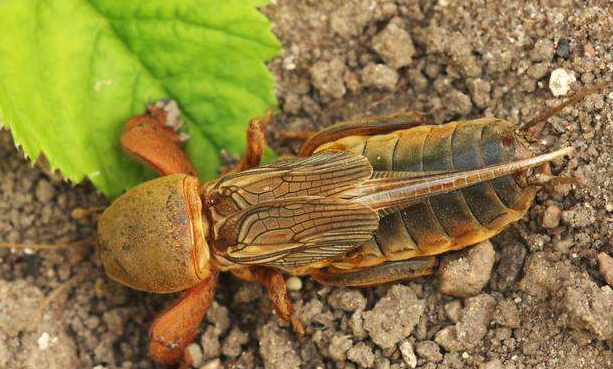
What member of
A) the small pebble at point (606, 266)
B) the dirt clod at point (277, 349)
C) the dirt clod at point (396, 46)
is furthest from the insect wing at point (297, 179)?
the small pebble at point (606, 266)

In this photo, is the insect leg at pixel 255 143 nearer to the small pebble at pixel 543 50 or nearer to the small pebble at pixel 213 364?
the small pebble at pixel 213 364

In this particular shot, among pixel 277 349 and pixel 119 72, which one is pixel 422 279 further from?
pixel 119 72

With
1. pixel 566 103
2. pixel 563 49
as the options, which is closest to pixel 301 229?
pixel 566 103

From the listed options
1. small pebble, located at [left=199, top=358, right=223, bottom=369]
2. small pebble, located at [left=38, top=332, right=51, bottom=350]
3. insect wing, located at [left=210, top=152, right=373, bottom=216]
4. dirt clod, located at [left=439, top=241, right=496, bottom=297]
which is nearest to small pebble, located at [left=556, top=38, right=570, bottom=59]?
dirt clod, located at [left=439, top=241, right=496, bottom=297]

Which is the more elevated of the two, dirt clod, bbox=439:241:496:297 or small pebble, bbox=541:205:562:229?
small pebble, bbox=541:205:562:229

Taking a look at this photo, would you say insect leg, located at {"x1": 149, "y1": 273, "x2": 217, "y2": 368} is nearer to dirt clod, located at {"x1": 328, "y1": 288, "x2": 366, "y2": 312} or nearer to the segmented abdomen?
dirt clod, located at {"x1": 328, "y1": 288, "x2": 366, "y2": 312}

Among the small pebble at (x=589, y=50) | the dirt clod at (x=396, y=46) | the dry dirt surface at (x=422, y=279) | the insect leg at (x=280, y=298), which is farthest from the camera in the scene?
the dirt clod at (x=396, y=46)
